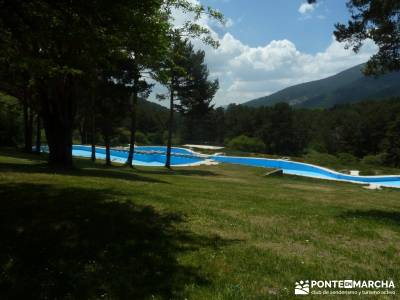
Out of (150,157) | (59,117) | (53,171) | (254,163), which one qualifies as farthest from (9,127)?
(254,163)

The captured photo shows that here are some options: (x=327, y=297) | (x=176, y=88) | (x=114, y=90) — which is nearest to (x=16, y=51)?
(x=327, y=297)

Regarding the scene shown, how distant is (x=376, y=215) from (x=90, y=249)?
349 inches

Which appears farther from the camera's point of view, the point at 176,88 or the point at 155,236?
the point at 176,88

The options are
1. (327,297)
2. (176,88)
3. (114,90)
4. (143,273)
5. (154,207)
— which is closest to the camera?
(327,297)

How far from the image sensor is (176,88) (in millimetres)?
34000

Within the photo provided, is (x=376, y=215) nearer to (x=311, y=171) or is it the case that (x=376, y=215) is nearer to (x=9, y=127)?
(x=311, y=171)

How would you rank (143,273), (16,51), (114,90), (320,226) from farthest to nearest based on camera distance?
1. (114,90)
2. (16,51)
3. (320,226)
4. (143,273)

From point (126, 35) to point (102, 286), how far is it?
25.3 feet

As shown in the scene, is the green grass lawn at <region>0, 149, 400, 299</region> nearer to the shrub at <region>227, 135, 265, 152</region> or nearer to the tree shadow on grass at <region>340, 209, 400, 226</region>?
the tree shadow on grass at <region>340, 209, 400, 226</region>

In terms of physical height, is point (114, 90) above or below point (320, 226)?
above

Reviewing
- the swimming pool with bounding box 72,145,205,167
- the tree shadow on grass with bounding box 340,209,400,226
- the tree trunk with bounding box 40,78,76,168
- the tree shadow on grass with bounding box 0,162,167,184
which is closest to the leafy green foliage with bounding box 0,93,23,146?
the swimming pool with bounding box 72,145,205,167

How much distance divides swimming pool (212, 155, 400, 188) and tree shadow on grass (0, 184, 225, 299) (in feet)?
98.7

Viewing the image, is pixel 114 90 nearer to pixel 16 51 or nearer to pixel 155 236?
pixel 16 51

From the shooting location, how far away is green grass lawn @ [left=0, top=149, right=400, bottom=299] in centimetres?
561
